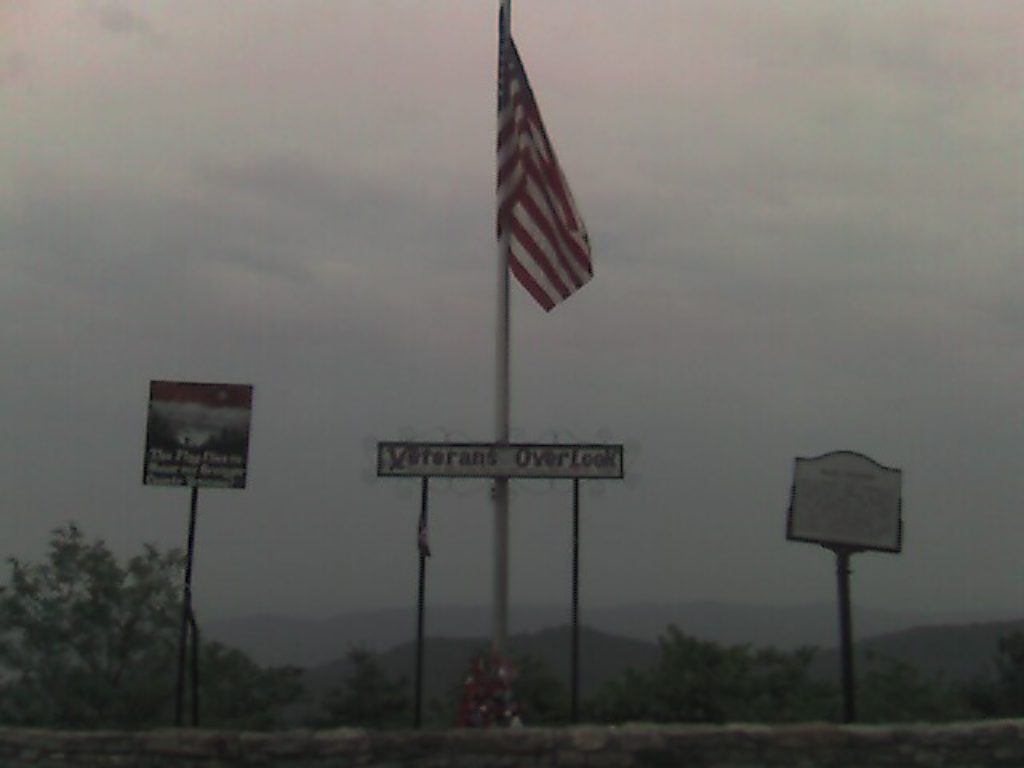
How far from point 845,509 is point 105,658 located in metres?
9.00

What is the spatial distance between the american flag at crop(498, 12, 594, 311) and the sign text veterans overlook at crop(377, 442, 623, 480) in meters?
1.58

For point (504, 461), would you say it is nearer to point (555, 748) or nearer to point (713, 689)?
point (555, 748)

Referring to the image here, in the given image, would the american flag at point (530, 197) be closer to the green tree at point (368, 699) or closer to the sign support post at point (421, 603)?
the sign support post at point (421, 603)

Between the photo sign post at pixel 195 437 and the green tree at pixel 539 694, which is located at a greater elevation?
the photo sign post at pixel 195 437

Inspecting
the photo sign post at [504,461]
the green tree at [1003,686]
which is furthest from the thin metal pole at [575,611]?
the green tree at [1003,686]

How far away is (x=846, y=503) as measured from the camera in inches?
418

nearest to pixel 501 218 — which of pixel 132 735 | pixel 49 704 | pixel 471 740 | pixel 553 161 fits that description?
pixel 553 161

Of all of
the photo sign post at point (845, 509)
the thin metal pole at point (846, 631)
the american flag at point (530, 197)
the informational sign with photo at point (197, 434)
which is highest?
the american flag at point (530, 197)

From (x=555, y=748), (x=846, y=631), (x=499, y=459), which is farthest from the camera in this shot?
(x=499, y=459)

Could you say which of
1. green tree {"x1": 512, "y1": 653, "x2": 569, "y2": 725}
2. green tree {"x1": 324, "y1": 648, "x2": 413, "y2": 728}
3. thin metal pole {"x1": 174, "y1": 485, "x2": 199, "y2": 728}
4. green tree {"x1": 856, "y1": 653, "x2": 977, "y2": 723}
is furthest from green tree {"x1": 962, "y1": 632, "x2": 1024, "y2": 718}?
thin metal pole {"x1": 174, "y1": 485, "x2": 199, "y2": 728}

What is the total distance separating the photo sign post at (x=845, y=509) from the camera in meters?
10.5

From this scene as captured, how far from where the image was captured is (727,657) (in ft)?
45.5

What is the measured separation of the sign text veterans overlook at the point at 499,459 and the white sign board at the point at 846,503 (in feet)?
6.09

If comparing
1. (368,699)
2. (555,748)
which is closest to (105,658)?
(368,699)
